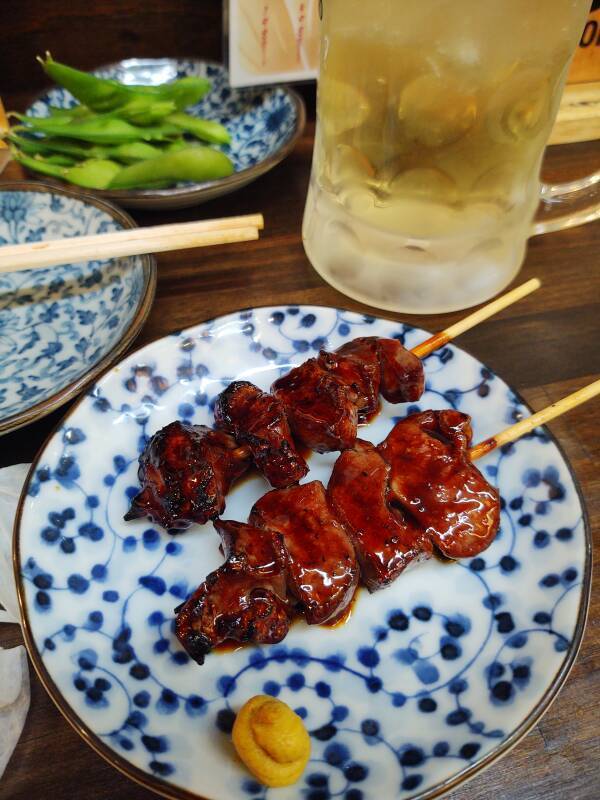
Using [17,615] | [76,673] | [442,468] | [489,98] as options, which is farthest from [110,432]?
[489,98]

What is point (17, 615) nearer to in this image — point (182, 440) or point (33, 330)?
point (182, 440)

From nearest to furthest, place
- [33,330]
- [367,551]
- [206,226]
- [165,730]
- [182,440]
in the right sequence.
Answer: [165,730] < [367,551] < [182,440] < [206,226] < [33,330]

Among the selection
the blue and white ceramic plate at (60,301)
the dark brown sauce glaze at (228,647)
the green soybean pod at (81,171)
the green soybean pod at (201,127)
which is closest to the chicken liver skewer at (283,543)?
the dark brown sauce glaze at (228,647)

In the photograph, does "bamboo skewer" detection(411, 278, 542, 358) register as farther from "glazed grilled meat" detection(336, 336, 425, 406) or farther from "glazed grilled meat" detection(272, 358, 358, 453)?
"glazed grilled meat" detection(272, 358, 358, 453)

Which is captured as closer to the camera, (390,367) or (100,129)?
(390,367)

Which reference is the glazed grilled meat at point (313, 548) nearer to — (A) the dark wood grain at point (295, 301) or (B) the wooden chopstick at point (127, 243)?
(A) the dark wood grain at point (295, 301)

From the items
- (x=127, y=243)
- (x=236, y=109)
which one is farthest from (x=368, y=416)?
(x=236, y=109)

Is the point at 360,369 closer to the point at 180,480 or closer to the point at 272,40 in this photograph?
the point at 180,480
